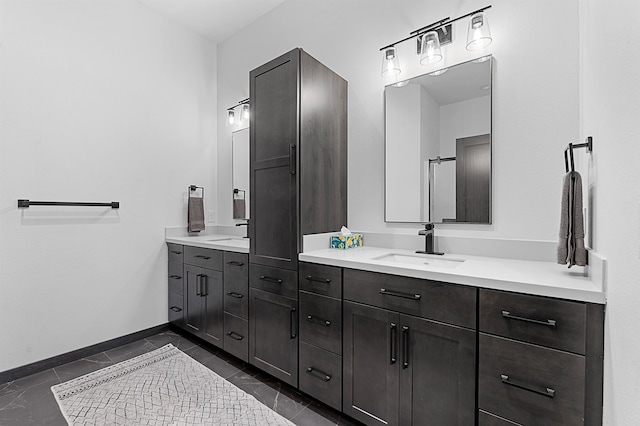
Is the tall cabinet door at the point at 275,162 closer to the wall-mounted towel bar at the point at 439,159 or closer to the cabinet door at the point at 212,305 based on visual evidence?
the cabinet door at the point at 212,305

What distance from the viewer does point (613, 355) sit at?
2.83 ft

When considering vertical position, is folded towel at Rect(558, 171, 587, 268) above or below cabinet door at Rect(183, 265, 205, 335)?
above

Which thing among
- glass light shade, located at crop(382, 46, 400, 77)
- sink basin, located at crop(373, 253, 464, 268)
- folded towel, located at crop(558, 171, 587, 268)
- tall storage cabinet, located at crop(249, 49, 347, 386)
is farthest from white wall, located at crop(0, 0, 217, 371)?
folded towel, located at crop(558, 171, 587, 268)

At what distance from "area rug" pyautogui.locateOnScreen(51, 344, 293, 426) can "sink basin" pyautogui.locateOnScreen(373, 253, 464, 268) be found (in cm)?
113

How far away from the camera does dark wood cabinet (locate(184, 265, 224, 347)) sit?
248 centimetres

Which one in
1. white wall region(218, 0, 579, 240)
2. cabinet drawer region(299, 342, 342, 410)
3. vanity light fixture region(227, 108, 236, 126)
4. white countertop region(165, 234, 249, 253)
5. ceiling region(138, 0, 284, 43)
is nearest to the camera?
white wall region(218, 0, 579, 240)

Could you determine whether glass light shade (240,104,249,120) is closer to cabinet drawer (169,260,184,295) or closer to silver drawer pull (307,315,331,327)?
cabinet drawer (169,260,184,295)

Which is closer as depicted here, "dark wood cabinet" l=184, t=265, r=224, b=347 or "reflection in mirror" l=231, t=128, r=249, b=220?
"dark wood cabinet" l=184, t=265, r=224, b=347

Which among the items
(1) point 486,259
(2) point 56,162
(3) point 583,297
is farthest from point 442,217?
(2) point 56,162

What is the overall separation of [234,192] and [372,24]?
2.10 meters

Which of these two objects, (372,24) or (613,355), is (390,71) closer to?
(372,24)

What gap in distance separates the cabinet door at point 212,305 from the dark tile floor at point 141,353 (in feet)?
0.54

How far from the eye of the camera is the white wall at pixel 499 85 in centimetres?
158

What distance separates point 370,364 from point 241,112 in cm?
276
